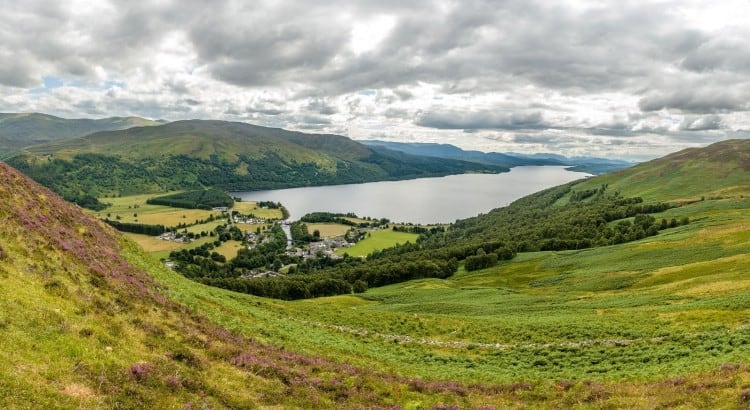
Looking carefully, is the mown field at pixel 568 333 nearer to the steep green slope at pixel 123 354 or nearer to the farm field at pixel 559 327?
the farm field at pixel 559 327

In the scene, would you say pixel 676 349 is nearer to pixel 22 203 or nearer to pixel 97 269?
pixel 97 269

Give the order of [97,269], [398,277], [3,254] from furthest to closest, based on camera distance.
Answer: [398,277]
[97,269]
[3,254]

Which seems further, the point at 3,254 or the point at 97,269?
the point at 97,269

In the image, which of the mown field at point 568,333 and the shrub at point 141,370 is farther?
the mown field at point 568,333

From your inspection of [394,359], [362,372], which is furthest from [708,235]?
[362,372]

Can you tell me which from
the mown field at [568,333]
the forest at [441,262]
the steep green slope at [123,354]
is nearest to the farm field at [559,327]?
the mown field at [568,333]

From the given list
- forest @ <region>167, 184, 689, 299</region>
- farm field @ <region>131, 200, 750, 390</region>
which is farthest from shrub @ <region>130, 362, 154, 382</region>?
forest @ <region>167, 184, 689, 299</region>

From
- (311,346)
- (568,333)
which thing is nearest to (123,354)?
(311,346)

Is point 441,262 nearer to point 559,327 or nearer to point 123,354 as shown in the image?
point 559,327

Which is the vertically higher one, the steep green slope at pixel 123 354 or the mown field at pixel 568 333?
the steep green slope at pixel 123 354
